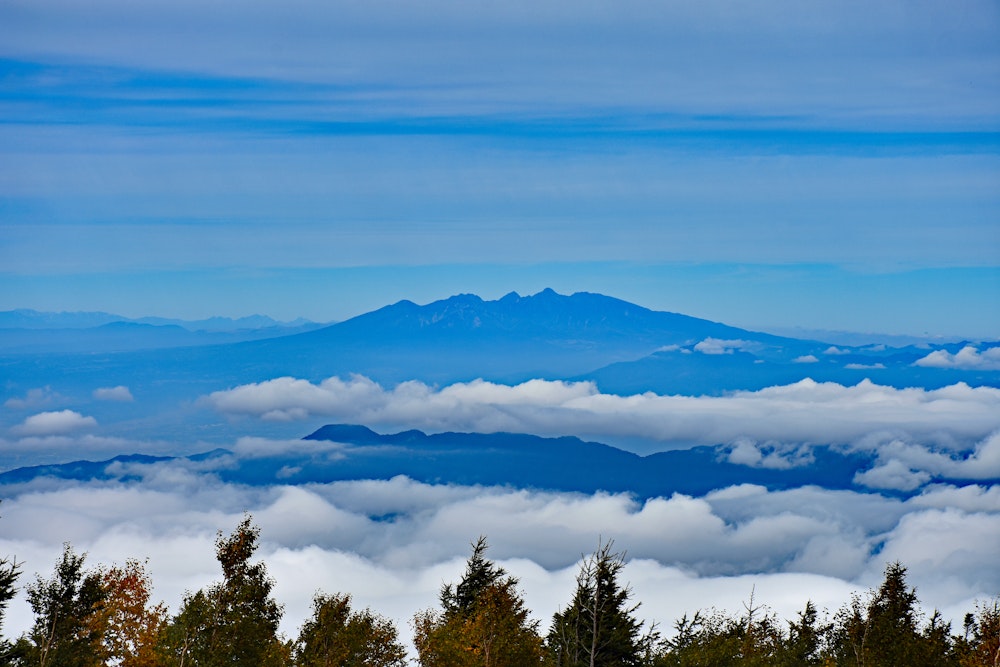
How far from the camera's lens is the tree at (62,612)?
4406cm

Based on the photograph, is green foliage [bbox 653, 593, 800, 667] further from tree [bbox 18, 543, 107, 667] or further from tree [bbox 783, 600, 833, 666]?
tree [bbox 18, 543, 107, 667]

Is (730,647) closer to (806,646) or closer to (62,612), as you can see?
(806,646)

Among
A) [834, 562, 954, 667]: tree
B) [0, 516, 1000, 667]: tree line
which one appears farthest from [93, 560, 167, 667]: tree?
[834, 562, 954, 667]: tree

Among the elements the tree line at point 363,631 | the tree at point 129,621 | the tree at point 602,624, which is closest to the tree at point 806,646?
the tree line at point 363,631

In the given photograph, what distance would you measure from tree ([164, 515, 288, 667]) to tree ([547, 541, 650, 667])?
12.7 meters

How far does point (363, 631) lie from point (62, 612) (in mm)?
15482

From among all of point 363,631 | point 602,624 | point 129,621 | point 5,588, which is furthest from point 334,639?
point 5,588

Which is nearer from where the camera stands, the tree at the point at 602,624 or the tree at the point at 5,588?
the tree at the point at 5,588

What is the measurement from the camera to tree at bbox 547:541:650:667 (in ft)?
129

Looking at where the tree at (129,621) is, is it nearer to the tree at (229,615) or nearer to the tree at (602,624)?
the tree at (229,615)

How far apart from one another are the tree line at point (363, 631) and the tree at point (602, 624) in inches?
2.3

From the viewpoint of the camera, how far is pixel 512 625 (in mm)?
47281

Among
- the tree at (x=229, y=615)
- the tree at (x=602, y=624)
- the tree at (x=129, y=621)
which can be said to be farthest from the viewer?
the tree at (x=129, y=621)

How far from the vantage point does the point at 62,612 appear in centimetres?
4441
